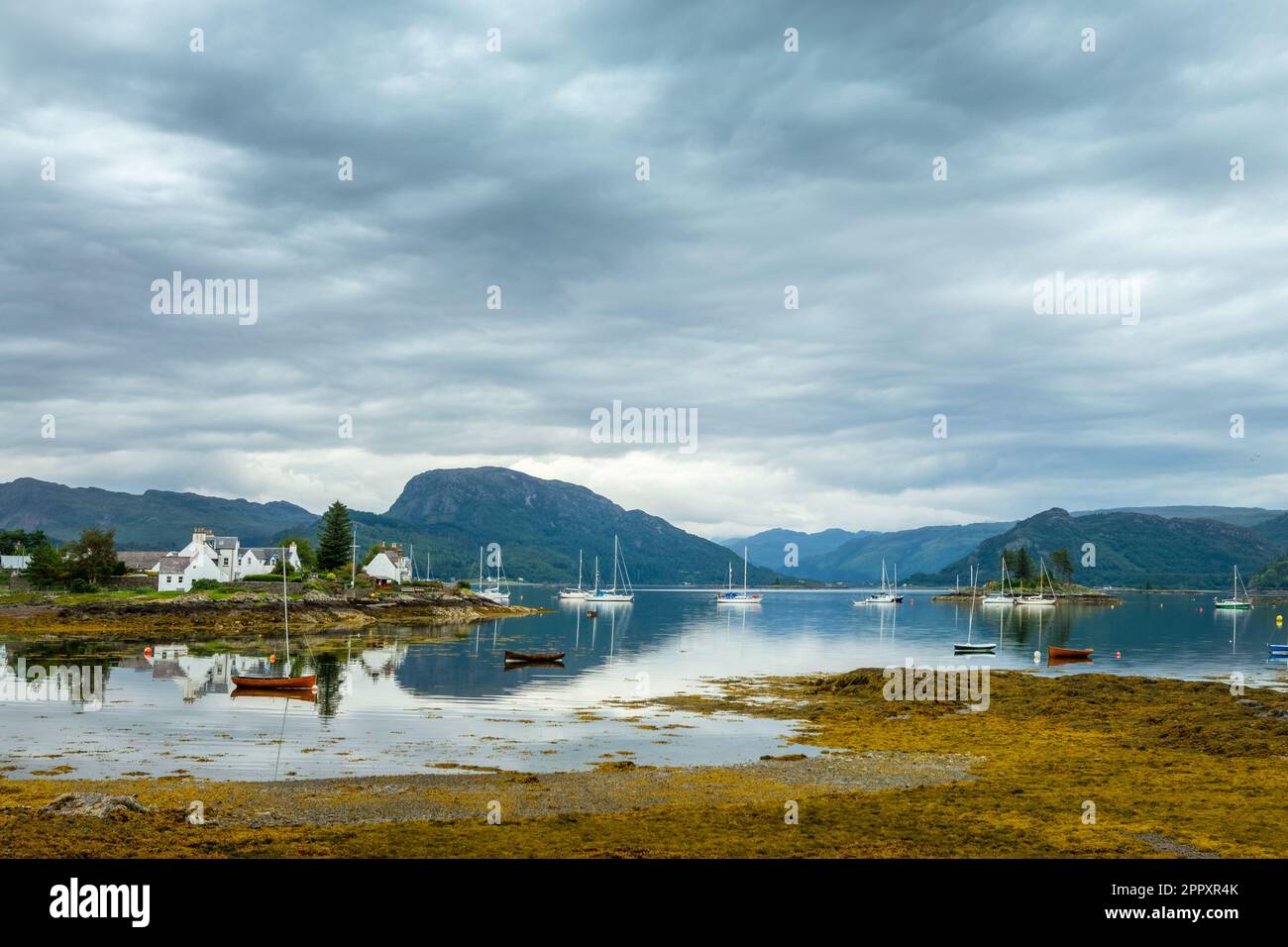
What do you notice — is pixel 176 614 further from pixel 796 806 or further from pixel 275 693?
pixel 796 806

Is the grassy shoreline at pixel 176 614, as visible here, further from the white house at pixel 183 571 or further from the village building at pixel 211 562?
the white house at pixel 183 571

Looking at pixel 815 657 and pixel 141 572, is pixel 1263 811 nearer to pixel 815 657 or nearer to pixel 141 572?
pixel 815 657

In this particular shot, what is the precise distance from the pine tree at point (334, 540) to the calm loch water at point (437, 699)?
59574 millimetres

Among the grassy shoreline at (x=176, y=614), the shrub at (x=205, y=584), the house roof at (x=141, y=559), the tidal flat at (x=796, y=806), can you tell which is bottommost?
the grassy shoreline at (x=176, y=614)

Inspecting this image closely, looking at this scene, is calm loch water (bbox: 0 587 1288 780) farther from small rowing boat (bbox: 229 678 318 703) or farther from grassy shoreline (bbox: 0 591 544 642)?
grassy shoreline (bbox: 0 591 544 642)

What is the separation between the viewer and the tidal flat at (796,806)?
25188 millimetres

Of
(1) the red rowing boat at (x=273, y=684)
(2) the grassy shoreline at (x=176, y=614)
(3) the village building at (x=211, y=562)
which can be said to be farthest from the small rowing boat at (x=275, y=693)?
(3) the village building at (x=211, y=562)

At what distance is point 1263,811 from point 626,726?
31.6 m

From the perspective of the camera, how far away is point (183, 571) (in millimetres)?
162500

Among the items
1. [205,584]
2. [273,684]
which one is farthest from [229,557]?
[273,684]

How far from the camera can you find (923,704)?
6106cm

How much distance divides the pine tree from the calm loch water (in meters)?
59.6

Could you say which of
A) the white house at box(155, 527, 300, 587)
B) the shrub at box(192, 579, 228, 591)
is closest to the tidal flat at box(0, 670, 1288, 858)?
the shrub at box(192, 579, 228, 591)
